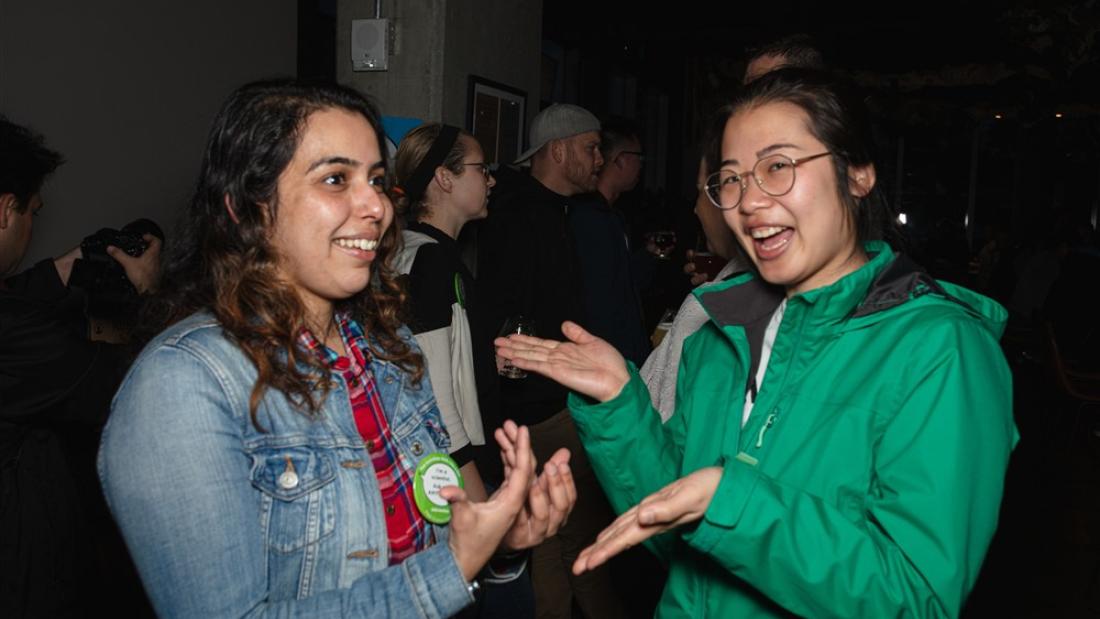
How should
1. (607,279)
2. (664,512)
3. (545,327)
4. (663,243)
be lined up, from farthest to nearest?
(663,243)
(607,279)
(545,327)
(664,512)

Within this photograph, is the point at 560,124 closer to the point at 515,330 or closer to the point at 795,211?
the point at 515,330

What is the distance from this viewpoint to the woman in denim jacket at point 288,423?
1152mm

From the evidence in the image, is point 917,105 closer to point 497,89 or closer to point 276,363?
point 497,89

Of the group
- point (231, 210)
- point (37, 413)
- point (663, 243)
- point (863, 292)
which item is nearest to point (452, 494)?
point (231, 210)

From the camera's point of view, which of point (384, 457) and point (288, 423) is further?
point (384, 457)

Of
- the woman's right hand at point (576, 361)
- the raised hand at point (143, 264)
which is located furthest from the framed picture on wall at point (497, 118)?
the woman's right hand at point (576, 361)

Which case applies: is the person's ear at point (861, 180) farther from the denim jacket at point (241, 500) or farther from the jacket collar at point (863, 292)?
the denim jacket at point (241, 500)

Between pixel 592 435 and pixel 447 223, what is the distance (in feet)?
5.06

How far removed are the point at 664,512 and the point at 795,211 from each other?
1.90 feet

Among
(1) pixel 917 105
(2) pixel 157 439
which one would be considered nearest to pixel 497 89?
(2) pixel 157 439

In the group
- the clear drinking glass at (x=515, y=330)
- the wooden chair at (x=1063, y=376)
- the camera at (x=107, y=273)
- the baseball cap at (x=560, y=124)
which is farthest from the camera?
the wooden chair at (x=1063, y=376)

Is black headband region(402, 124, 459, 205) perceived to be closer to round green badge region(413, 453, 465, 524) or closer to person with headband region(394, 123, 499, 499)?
person with headband region(394, 123, 499, 499)

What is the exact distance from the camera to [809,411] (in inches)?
52.6

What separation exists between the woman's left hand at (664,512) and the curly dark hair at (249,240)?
51 cm
